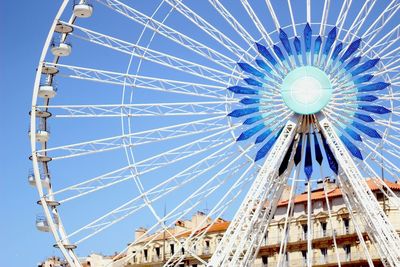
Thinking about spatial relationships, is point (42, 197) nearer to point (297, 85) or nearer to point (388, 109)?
point (297, 85)

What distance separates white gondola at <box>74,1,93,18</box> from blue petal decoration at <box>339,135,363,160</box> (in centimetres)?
1296

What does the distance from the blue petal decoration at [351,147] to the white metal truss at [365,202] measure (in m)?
0.25

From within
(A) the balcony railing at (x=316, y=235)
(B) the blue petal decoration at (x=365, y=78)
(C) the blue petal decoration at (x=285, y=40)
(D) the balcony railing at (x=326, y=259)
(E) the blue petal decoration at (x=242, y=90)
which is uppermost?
(C) the blue petal decoration at (x=285, y=40)

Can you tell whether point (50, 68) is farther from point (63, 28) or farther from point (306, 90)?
point (306, 90)

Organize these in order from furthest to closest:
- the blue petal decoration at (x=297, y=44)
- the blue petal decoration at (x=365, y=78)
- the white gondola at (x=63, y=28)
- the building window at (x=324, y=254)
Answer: the building window at (x=324, y=254), the white gondola at (x=63, y=28), the blue petal decoration at (x=297, y=44), the blue petal decoration at (x=365, y=78)

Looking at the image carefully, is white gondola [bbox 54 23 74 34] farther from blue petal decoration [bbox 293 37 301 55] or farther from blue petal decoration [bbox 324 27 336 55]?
blue petal decoration [bbox 324 27 336 55]

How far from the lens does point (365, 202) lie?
133 feet

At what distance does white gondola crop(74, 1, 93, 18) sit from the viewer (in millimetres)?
44656

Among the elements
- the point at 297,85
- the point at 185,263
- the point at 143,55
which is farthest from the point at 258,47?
the point at 185,263

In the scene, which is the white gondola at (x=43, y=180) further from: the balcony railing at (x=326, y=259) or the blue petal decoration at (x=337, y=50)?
the balcony railing at (x=326, y=259)

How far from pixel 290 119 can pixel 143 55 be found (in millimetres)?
7092

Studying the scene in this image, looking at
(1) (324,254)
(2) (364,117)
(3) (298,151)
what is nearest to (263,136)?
(3) (298,151)

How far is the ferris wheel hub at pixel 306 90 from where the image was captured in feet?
137

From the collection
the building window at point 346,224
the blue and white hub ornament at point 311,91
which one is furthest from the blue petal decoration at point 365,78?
the building window at point 346,224
